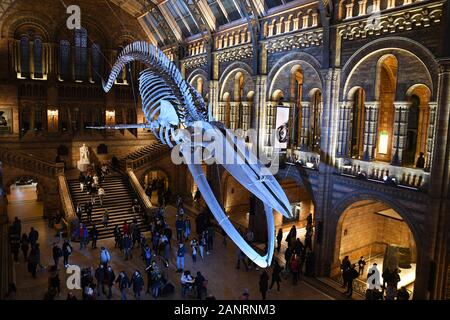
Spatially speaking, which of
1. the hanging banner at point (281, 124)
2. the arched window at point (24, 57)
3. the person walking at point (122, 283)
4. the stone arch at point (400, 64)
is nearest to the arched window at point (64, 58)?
the arched window at point (24, 57)

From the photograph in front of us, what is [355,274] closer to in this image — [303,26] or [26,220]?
[303,26]

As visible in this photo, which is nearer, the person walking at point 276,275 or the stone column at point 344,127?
the person walking at point 276,275

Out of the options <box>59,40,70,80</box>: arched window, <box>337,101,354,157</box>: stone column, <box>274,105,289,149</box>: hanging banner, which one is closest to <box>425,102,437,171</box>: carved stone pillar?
<box>337,101,354,157</box>: stone column

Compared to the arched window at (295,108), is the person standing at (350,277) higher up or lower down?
lower down

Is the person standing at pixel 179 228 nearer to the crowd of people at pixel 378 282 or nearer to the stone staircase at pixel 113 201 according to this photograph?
the stone staircase at pixel 113 201

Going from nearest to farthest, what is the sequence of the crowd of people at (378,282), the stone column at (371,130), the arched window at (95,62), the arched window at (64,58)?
the crowd of people at (378,282)
the stone column at (371,130)
the arched window at (64,58)
the arched window at (95,62)

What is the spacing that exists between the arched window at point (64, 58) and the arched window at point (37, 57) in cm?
120

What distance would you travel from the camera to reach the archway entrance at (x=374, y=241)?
14109mm

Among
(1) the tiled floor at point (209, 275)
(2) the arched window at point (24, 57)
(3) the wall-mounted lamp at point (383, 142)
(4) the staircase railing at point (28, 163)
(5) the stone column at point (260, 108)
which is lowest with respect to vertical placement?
(1) the tiled floor at point (209, 275)

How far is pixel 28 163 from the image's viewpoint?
67.2ft

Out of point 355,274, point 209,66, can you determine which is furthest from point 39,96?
point 355,274

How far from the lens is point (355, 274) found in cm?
1238

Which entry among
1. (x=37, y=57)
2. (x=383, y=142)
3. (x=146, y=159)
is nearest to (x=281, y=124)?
Answer: (x=383, y=142)

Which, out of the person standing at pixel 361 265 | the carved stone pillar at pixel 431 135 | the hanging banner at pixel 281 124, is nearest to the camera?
the carved stone pillar at pixel 431 135
